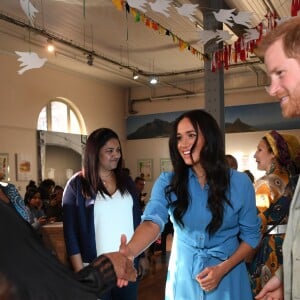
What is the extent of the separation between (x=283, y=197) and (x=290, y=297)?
1387mm

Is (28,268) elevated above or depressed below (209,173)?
below

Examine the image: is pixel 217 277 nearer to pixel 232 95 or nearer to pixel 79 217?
pixel 79 217

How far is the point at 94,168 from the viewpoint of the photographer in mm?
2578

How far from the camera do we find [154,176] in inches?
508

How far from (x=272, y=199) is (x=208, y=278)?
105cm

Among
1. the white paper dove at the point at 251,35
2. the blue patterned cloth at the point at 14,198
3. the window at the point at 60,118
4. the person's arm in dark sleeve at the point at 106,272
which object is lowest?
the person's arm in dark sleeve at the point at 106,272

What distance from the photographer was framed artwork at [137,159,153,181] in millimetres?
12984

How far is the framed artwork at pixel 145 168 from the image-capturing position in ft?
42.6

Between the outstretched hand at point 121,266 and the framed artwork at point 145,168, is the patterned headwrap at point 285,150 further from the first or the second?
the framed artwork at point 145,168

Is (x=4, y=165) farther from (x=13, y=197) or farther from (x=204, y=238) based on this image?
Answer: (x=204, y=238)

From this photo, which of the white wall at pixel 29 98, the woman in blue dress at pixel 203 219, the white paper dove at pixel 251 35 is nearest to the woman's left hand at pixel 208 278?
the woman in blue dress at pixel 203 219

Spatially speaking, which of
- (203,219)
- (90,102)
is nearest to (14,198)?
(203,219)

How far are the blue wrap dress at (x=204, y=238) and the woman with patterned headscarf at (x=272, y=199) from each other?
678mm

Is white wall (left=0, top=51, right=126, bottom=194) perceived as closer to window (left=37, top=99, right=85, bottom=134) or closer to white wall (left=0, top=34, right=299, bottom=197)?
white wall (left=0, top=34, right=299, bottom=197)
